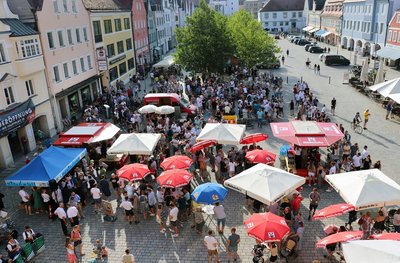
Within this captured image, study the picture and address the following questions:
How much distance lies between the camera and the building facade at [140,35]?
169 feet

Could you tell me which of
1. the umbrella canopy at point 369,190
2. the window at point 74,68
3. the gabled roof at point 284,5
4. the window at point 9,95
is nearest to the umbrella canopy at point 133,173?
the umbrella canopy at point 369,190

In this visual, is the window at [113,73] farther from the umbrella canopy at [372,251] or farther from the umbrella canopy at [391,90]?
the umbrella canopy at [372,251]

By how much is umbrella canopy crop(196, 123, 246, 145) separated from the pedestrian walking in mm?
7710

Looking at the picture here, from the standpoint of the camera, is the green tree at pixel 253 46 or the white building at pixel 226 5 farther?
the white building at pixel 226 5

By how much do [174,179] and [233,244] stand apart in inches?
162

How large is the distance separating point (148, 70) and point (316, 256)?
44.3 m

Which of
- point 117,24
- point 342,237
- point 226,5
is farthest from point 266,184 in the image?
point 226,5

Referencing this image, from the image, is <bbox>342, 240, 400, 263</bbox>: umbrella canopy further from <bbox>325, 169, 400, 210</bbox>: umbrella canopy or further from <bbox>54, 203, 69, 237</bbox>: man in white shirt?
<bbox>54, 203, 69, 237</bbox>: man in white shirt

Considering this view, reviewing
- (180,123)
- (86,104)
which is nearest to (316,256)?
(180,123)

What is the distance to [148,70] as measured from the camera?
175 feet

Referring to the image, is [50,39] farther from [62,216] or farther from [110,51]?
[62,216]

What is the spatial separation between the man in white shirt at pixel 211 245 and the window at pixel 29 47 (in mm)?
18680

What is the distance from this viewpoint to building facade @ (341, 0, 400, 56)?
52.0 m

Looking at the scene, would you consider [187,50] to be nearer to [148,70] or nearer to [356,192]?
[148,70]
